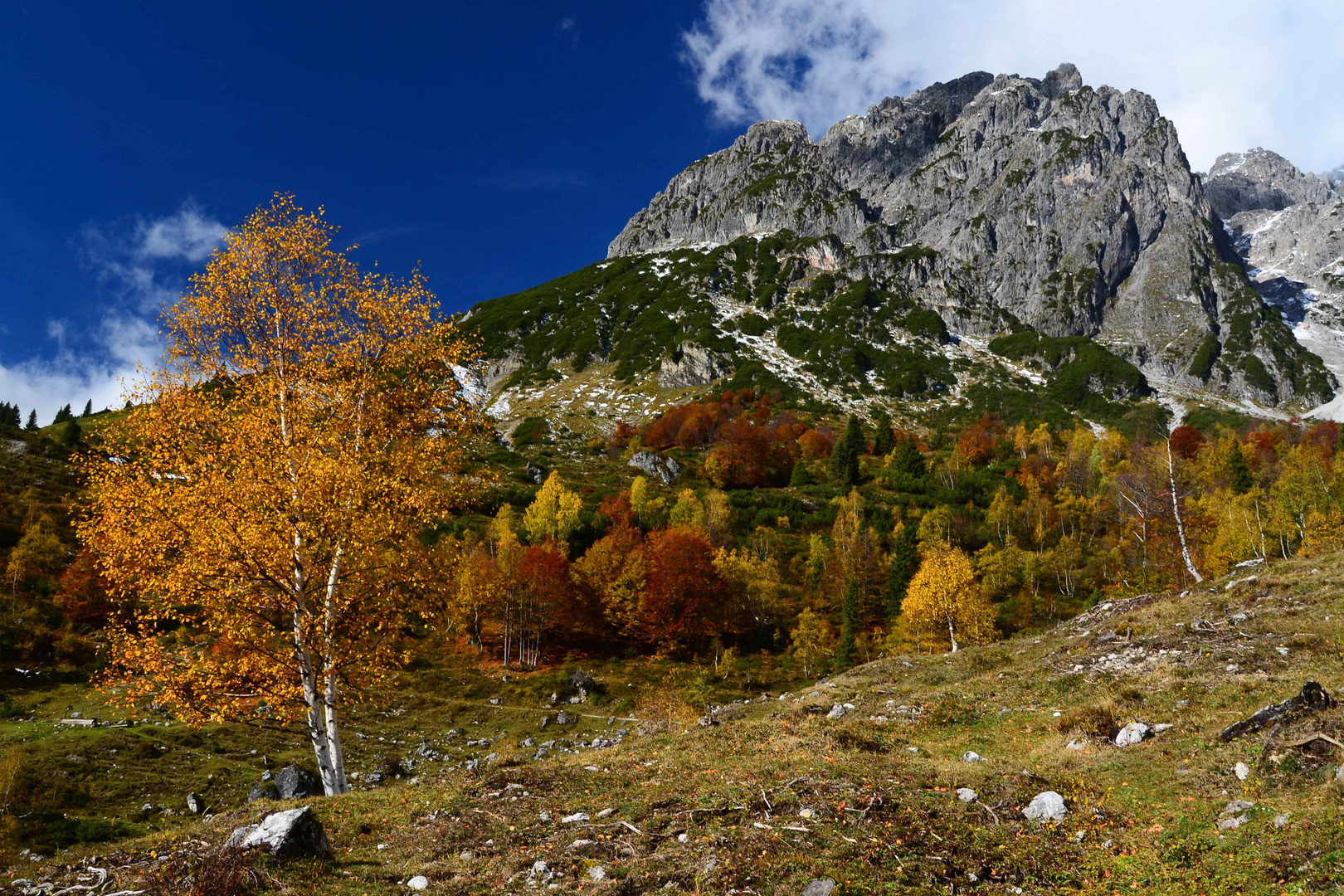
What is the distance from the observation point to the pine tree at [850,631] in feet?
202

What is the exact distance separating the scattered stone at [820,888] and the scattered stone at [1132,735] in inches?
359

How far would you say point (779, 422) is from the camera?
171 meters

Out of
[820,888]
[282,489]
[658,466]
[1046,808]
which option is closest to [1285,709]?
[1046,808]

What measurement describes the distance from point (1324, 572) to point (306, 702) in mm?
34371

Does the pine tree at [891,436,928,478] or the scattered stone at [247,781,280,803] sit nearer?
the scattered stone at [247,781,280,803]

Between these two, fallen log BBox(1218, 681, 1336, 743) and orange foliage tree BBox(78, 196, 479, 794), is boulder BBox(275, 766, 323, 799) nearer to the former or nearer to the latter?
orange foliage tree BBox(78, 196, 479, 794)

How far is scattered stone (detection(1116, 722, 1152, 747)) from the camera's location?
13.1m

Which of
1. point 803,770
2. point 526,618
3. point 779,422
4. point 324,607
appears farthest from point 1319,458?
point 324,607

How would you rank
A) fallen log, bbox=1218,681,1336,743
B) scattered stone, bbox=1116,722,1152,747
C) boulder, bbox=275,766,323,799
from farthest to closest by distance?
boulder, bbox=275,766,323,799, scattered stone, bbox=1116,722,1152,747, fallen log, bbox=1218,681,1336,743

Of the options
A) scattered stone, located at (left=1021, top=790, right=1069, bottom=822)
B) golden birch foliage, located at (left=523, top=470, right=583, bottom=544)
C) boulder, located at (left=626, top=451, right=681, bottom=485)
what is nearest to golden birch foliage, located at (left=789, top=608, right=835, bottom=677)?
golden birch foliage, located at (left=523, top=470, right=583, bottom=544)

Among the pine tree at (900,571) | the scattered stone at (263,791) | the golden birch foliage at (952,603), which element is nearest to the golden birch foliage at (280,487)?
the scattered stone at (263,791)

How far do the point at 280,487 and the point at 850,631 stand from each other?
5825cm

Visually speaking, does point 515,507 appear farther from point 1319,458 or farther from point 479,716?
point 1319,458

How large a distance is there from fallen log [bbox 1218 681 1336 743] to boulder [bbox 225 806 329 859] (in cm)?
1500
